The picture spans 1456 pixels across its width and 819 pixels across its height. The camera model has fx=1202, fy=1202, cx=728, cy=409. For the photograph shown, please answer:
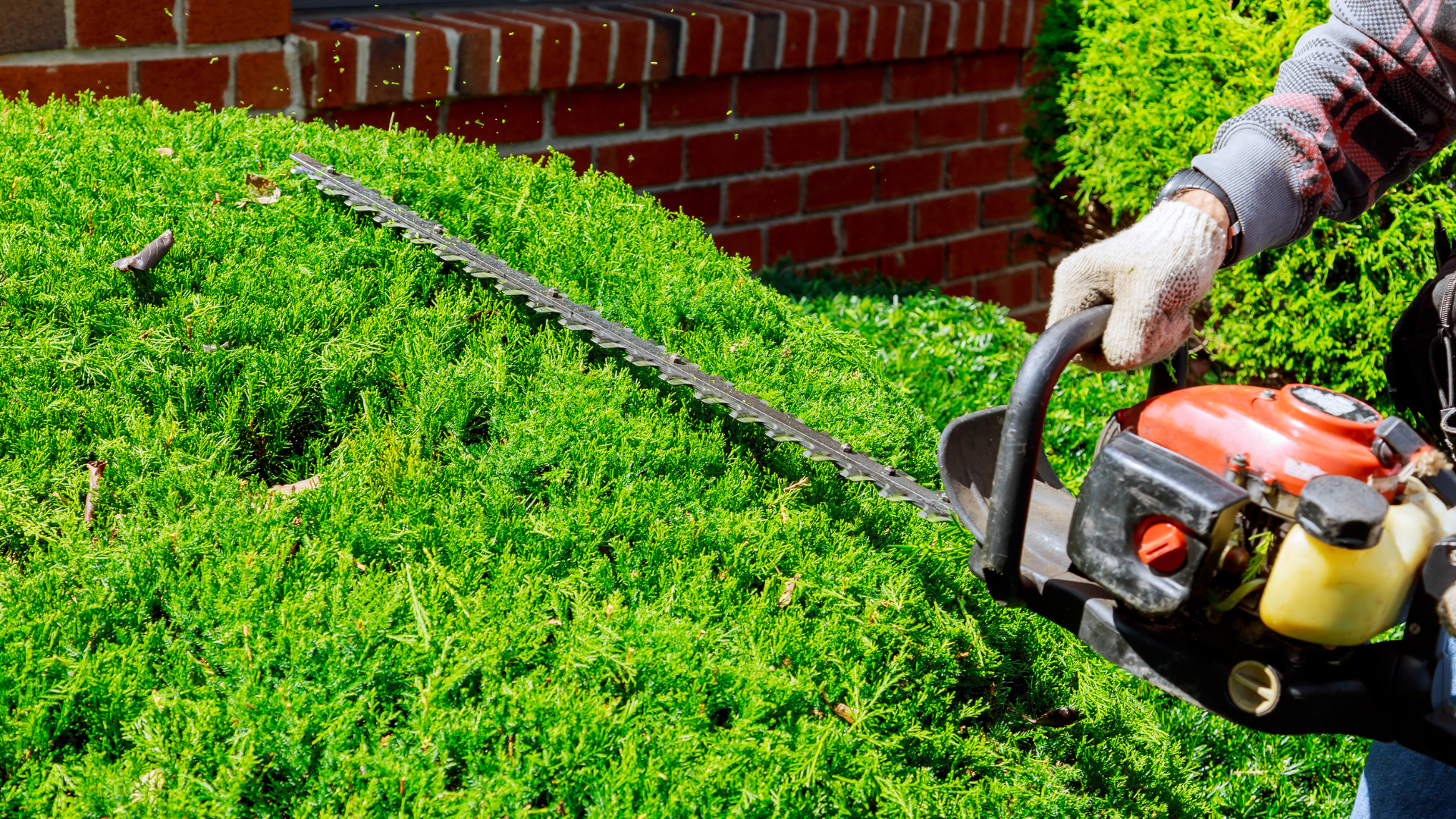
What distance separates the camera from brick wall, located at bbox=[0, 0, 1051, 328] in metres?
3.54

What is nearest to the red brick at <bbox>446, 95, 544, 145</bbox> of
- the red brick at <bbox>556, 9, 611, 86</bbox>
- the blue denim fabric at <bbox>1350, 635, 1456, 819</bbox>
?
the red brick at <bbox>556, 9, 611, 86</bbox>

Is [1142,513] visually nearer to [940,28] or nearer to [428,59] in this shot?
[428,59]

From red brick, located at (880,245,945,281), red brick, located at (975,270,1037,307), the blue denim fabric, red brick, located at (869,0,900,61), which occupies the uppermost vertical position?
red brick, located at (869,0,900,61)

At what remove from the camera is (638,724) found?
169cm

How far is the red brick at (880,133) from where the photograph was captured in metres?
5.09

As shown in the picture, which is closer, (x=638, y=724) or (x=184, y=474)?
(x=638, y=724)

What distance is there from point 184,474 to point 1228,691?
164cm

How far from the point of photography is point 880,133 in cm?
518

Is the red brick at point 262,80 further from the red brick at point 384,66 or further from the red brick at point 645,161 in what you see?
the red brick at point 645,161

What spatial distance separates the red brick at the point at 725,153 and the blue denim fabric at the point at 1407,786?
3284 mm

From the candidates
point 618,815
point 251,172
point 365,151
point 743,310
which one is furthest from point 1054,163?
point 618,815

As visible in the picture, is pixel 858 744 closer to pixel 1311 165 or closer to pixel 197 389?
pixel 1311 165

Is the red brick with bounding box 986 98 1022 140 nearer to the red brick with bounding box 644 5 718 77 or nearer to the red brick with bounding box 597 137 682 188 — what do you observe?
the red brick with bounding box 644 5 718 77

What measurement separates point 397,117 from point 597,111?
727 mm
